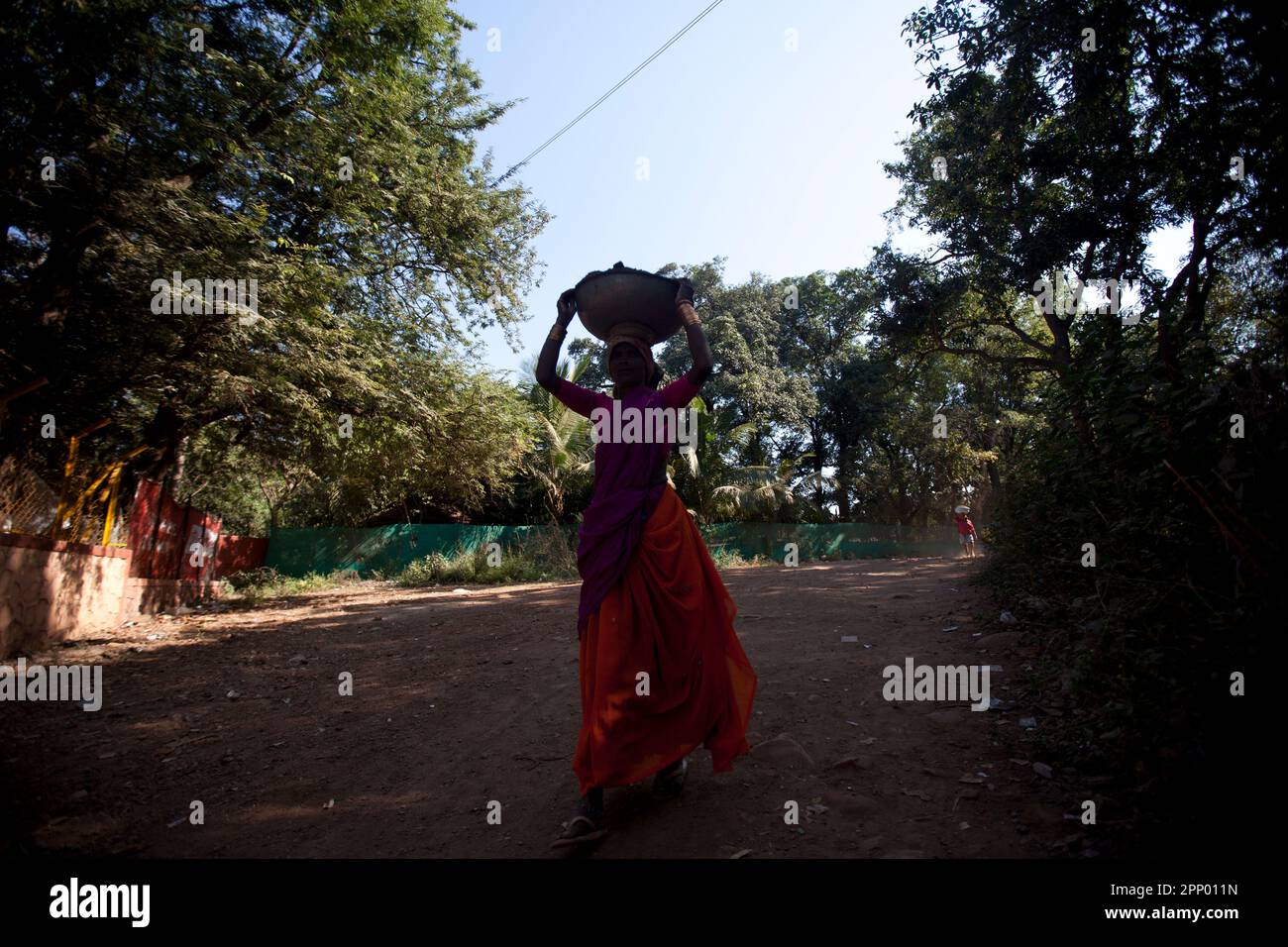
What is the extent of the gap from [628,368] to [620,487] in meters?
0.61

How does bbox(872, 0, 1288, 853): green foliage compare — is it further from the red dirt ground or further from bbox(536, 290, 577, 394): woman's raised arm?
bbox(536, 290, 577, 394): woman's raised arm

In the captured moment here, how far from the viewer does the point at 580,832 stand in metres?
2.73

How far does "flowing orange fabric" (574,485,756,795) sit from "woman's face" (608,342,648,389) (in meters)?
0.63

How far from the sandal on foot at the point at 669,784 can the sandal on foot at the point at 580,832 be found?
14.5 inches

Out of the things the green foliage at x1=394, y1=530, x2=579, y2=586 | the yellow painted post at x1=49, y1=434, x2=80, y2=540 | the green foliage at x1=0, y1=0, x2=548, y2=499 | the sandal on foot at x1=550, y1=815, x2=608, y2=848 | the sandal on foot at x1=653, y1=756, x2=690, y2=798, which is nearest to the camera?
the sandal on foot at x1=550, y1=815, x2=608, y2=848

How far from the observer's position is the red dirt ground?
2.80m

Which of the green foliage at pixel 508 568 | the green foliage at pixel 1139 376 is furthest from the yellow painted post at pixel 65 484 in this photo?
the green foliage at pixel 1139 376

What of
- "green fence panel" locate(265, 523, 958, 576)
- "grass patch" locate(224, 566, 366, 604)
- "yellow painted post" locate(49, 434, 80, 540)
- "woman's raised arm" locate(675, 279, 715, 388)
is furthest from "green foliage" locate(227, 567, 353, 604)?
"woman's raised arm" locate(675, 279, 715, 388)

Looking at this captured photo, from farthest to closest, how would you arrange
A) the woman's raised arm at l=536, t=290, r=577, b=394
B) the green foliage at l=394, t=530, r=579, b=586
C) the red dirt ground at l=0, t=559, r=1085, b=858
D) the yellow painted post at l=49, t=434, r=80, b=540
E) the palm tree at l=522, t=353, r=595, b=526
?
1. the palm tree at l=522, t=353, r=595, b=526
2. the green foliage at l=394, t=530, r=579, b=586
3. the yellow painted post at l=49, t=434, r=80, b=540
4. the woman's raised arm at l=536, t=290, r=577, b=394
5. the red dirt ground at l=0, t=559, r=1085, b=858

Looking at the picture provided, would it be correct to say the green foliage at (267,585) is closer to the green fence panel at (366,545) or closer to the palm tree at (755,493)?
the green fence panel at (366,545)

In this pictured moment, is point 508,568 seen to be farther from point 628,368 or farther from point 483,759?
point 628,368

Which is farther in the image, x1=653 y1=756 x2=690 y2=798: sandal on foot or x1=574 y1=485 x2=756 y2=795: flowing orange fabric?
x1=653 y1=756 x2=690 y2=798: sandal on foot
